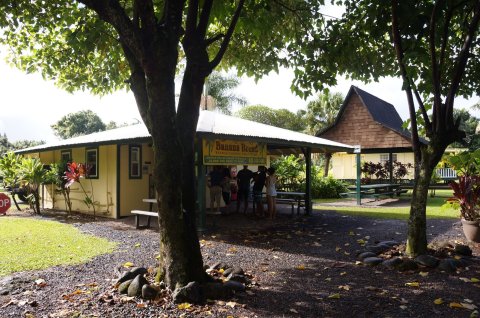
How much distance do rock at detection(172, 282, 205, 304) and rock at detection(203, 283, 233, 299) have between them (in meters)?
0.12

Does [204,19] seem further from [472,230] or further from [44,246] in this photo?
[472,230]

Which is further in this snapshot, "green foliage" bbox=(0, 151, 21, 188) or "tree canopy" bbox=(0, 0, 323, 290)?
"green foliage" bbox=(0, 151, 21, 188)

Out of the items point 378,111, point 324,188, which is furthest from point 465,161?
point 378,111

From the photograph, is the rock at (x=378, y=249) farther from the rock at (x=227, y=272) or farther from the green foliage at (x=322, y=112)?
the green foliage at (x=322, y=112)

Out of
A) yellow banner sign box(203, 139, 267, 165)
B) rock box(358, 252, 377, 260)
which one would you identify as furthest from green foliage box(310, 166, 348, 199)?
rock box(358, 252, 377, 260)

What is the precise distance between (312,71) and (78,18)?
492cm

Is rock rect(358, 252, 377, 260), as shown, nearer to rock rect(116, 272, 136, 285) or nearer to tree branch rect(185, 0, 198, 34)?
rock rect(116, 272, 136, 285)

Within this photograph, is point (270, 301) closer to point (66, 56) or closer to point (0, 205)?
point (66, 56)

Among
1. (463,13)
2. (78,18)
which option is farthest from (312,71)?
(78,18)

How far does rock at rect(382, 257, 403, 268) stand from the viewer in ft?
22.1

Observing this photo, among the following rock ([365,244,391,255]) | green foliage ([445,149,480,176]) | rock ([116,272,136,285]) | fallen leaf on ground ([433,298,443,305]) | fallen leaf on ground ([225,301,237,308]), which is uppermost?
green foliage ([445,149,480,176])

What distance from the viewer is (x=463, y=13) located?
321 inches

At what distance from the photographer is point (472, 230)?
8.81 metres

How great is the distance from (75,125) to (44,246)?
5737 centimetres
